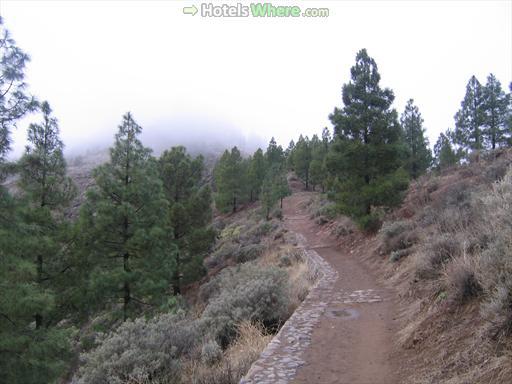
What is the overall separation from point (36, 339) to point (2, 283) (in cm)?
227

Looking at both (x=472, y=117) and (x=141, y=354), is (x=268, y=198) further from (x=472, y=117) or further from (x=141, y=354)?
(x=141, y=354)

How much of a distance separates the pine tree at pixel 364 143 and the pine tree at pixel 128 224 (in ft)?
27.2

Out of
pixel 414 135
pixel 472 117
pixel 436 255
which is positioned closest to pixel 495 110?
pixel 472 117

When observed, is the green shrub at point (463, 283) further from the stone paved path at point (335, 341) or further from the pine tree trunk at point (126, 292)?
the pine tree trunk at point (126, 292)

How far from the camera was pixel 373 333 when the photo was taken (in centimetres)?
655

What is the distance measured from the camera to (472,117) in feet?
111

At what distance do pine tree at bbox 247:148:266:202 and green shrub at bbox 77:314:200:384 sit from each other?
42.5 m

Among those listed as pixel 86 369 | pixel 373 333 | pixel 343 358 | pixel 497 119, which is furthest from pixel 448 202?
pixel 497 119

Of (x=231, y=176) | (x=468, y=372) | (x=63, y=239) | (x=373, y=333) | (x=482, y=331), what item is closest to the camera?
(x=468, y=372)

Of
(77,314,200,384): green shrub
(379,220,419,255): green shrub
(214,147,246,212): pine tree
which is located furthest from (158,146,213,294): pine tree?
(214,147,246,212): pine tree

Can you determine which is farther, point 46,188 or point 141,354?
point 46,188

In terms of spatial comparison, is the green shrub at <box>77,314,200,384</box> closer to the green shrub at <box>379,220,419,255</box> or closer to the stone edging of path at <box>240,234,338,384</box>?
the stone edging of path at <box>240,234,338,384</box>

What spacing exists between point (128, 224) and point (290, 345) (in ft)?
35.5

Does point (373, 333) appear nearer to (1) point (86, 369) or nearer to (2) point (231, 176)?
→ (1) point (86, 369)
